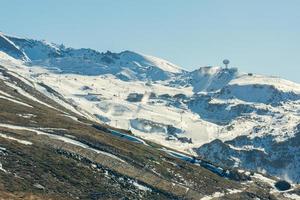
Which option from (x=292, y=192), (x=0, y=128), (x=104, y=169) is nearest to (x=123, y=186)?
(x=104, y=169)

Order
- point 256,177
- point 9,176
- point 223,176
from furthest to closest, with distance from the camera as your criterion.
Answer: point 256,177 < point 223,176 < point 9,176

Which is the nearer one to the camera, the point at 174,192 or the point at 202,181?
the point at 174,192

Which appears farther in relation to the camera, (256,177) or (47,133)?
(256,177)

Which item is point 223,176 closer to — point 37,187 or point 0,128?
point 0,128

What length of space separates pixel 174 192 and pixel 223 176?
153 ft

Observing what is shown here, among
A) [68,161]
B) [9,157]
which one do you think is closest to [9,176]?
[9,157]

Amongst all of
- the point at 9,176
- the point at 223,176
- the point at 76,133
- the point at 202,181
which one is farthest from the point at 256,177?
the point at 9,176

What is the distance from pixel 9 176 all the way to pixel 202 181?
60054 mm

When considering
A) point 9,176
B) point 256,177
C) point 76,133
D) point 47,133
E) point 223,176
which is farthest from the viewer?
point 256,177

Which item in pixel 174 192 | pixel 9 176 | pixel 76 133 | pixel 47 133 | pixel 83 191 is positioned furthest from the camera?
pixel 76 133

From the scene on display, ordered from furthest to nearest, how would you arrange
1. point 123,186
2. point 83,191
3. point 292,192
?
point 292,192, point 123,186, point 83,191

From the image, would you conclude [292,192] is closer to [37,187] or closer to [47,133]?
[47,133]

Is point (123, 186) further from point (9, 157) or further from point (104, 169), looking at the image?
point (9, 157)

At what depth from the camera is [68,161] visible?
105125mm
